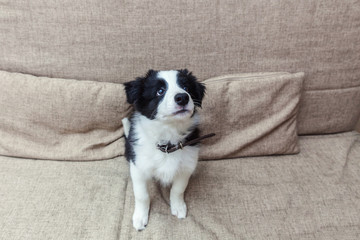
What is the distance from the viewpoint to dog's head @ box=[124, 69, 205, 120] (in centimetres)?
113

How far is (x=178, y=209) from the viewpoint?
1369mm

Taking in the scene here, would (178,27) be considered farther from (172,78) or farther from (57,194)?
(57,194)

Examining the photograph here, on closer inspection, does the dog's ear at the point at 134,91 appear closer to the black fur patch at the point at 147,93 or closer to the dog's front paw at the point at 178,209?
the black fur patch at the point at 147,93

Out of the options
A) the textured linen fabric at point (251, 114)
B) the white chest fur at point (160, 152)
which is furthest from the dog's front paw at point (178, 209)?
the textured linen fabric at point (251, 114)

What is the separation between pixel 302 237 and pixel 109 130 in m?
1.22

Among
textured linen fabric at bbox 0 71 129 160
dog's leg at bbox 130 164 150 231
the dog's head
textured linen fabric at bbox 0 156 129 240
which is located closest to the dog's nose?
the dog's head

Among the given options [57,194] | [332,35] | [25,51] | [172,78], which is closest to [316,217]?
[172,78]

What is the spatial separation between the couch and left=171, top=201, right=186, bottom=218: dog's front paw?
4cm

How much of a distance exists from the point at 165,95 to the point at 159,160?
348 millimetres

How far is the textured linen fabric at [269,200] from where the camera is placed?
128 centimetres

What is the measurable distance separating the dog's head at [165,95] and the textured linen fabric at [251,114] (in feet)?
1.00

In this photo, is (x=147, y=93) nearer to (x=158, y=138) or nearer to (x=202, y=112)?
(x=158, y=138)

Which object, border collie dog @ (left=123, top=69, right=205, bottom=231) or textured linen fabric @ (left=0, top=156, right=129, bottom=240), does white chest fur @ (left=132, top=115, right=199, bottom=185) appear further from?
textured linen fabric @ (left=0, top=156, right=129, bottom=240)

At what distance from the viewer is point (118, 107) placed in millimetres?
1592
